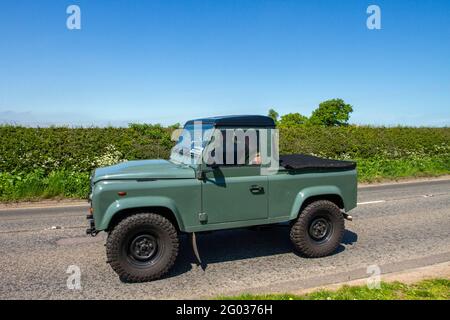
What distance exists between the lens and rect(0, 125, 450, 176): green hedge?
13.0m

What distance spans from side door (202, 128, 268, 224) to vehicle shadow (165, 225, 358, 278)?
51 centimetres

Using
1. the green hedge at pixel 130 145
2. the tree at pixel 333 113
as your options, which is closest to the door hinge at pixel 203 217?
the green hedge at pixel 130 145

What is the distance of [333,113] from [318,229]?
37502 mm

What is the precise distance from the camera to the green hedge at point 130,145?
511 inches

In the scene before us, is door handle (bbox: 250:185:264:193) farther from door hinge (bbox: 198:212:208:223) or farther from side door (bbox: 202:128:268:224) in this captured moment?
door hinge (bbox: 198:212:208:223)

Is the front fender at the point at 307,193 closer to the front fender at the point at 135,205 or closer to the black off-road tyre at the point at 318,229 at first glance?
the black off-road tyre at the point at 318,229

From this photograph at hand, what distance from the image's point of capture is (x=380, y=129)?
20938 mm

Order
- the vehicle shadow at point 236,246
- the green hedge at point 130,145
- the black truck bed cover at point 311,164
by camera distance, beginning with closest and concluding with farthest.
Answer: the black truck bed cover at point 311,164, the vehicle shadow at point 236,246, the green hedge at point 130,145

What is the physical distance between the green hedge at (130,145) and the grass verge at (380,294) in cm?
1070

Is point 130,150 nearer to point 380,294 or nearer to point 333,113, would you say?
point 380,294

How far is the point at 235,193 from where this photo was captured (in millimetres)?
5523

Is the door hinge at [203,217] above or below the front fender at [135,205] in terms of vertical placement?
below
